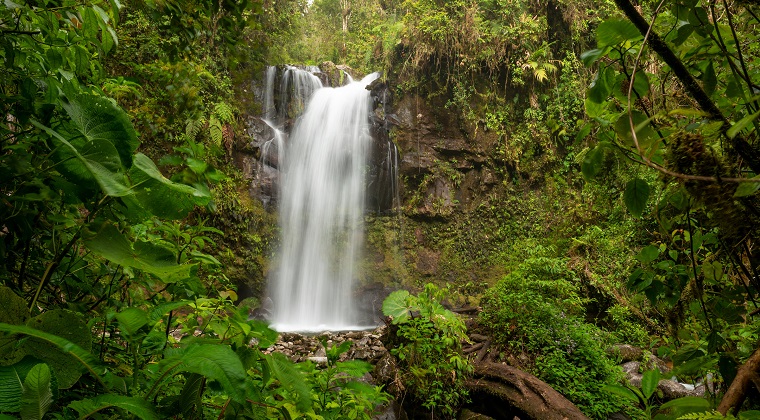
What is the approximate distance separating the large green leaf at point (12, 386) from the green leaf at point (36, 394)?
0.02 meters

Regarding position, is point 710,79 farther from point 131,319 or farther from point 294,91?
point 294,91

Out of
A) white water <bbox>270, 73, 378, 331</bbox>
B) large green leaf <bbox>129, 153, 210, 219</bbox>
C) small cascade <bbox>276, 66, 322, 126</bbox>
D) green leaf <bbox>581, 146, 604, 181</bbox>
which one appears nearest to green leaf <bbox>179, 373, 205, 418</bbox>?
large green leaf <bbox>129, 153, 210, 219</bbox>

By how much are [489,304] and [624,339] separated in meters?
2.02

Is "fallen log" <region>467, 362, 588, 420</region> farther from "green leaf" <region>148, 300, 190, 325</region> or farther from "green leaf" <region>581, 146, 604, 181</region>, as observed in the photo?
"green leaf" <region>148, 300, 190, 325</region>

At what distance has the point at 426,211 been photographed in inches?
→ 430

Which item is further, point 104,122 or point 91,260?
point 91,260

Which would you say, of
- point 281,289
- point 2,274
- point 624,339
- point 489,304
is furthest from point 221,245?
point 2,274

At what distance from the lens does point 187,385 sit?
87 cm

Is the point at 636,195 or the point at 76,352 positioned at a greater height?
the point at 636,195

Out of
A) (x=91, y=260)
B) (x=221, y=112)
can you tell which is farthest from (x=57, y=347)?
(x=221, y=112)

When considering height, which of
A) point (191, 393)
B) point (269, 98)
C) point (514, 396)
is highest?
point (269, 98)

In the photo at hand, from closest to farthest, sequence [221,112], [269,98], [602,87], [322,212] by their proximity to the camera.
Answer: [602,87], [221,112], [322,212], [269,98]

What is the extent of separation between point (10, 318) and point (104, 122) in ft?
1.36

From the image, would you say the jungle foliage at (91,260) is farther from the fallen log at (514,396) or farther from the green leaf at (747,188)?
the fallen log at (514,396)
